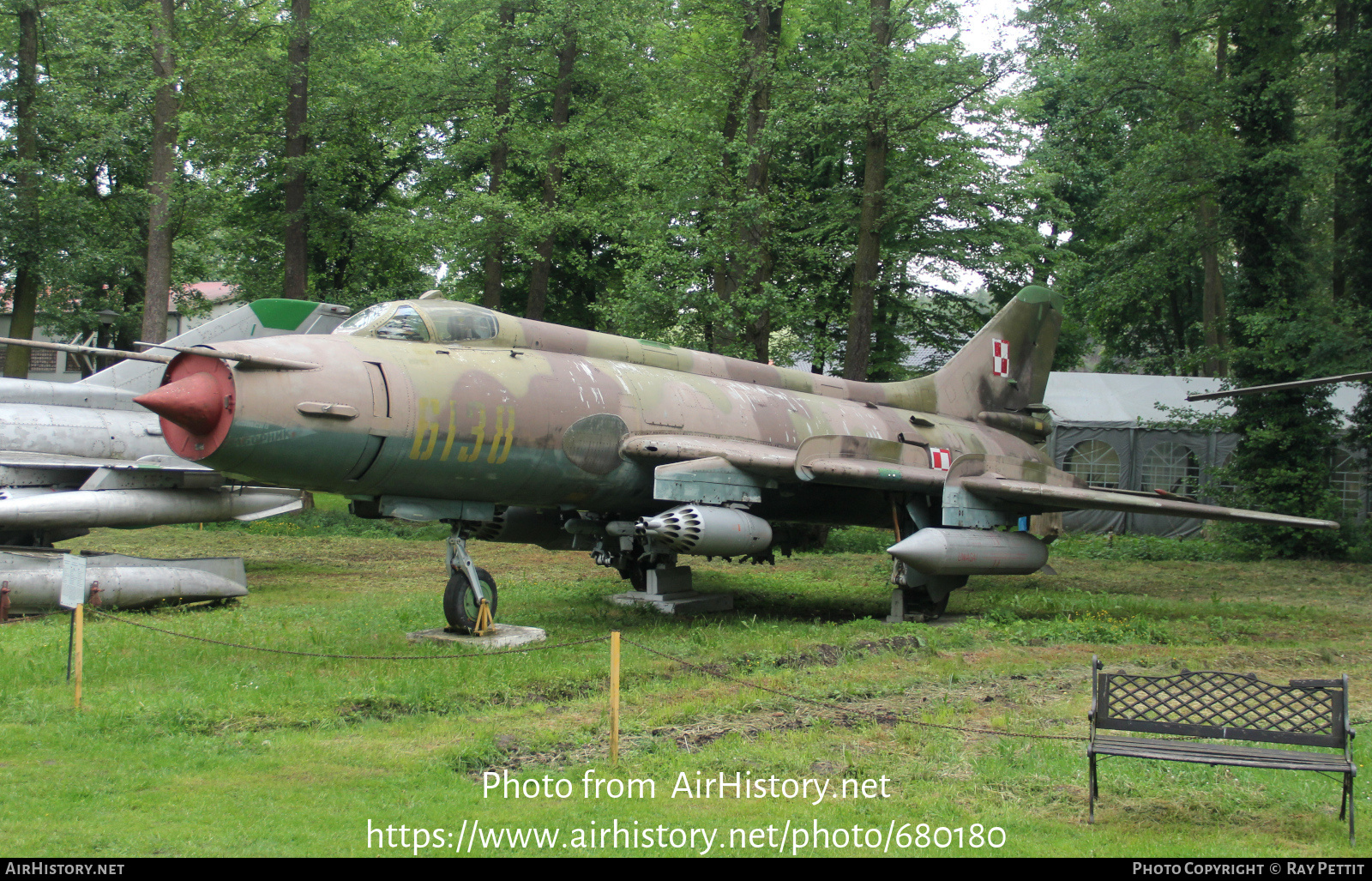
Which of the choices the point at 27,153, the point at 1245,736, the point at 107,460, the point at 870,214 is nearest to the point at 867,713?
the point at 1245,736

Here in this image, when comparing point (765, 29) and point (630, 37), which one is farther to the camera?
point (630, 37)

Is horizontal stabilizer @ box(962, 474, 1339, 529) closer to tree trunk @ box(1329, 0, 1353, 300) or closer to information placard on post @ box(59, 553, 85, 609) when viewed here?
information placard on post @ box(59, 553, 85, 609)

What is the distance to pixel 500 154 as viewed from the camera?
83.6ft

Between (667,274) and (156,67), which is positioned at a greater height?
(156,67)

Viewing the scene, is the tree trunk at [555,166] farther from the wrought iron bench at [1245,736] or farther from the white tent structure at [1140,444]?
the wrought iron bench at [1245,736]

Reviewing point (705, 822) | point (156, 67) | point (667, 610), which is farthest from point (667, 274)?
point (705, 822)

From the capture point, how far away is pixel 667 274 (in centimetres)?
2222

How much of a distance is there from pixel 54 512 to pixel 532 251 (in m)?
12.3

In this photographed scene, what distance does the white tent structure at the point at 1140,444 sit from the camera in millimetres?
23953

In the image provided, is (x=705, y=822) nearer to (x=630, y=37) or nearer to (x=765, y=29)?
(x=765, y=29)

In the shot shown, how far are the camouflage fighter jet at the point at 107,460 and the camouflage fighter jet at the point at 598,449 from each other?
5.32 m

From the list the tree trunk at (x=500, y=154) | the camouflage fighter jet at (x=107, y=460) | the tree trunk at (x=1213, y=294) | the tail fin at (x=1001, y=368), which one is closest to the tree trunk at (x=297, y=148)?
the tree trunk at (x=500, y=154)

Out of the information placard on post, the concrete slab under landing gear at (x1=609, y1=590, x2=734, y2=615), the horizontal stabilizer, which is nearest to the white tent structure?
the horizontal stabilizer

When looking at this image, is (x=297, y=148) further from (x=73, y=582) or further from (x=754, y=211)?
(x=73, y=582)
